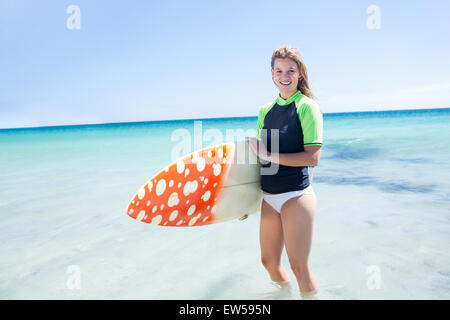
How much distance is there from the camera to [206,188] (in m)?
1.88

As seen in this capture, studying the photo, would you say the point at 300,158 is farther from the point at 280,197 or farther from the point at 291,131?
the point at 280,197

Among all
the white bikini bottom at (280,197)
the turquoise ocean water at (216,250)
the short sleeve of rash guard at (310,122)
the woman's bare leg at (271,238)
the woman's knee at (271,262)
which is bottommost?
the turquoise ocean water at (216,250)

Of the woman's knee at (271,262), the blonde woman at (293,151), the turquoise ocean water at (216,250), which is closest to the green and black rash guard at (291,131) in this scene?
the blonde woman at (293,151)

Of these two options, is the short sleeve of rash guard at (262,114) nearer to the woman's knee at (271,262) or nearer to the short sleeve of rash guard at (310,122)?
the short sleeve of rash guard at (310,122)

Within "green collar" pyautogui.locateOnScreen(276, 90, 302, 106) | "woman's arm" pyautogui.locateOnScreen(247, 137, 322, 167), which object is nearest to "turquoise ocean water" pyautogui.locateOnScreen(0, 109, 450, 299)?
"woman's arm" pyautogui.locateOnScreen(247, 137, 322, 167)

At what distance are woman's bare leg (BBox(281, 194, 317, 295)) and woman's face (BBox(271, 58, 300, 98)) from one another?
1.87 feet

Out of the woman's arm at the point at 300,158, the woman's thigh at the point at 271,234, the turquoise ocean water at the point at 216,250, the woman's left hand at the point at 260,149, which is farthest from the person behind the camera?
the turquoise ocean water at the point at 216,250

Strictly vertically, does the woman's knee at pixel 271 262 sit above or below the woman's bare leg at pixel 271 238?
below

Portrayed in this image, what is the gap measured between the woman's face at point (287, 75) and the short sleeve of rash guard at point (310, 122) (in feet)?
0.42

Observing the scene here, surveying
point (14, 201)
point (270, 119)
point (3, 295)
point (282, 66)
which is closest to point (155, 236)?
point (3, 295)

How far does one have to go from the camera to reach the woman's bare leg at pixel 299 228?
63.4 inches

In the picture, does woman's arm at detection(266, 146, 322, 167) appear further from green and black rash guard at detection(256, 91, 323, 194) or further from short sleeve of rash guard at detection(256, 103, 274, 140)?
short sleeve of rash guard at detection(256, 103, 274, 140)
